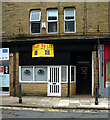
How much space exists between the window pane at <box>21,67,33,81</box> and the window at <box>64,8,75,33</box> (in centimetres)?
389

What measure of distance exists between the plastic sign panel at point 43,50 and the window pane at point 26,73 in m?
1.32

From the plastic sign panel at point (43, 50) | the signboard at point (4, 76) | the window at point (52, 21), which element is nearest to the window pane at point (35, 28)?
the window at point (52, 21)

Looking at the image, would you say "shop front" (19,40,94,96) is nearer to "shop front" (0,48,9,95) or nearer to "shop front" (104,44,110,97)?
"shop front" (104,44,110,97)

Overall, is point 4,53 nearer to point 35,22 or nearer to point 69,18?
point 35,22

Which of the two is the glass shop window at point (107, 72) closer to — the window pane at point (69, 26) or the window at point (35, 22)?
the window pane at point (69, 26)

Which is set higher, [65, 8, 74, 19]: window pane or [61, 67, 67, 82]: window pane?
[65, 8, 74, 19]: window pane

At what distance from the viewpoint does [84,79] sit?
1318 cm

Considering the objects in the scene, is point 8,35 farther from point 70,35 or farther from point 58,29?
point 70,35

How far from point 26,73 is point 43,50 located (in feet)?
7.16

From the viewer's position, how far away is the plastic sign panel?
38.2ft

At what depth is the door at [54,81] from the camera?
11961 mm

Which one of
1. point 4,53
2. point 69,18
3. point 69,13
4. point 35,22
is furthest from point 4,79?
point 69,13

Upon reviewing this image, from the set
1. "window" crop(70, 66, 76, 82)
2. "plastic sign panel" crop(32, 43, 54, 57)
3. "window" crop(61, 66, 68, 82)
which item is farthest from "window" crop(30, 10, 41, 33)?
"window" crop(70, 66, 76, 82)

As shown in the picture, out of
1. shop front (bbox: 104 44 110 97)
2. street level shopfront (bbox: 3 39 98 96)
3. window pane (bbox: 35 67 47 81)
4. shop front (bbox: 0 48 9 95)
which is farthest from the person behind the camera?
shop front (bbox: 0 48 9 95)
